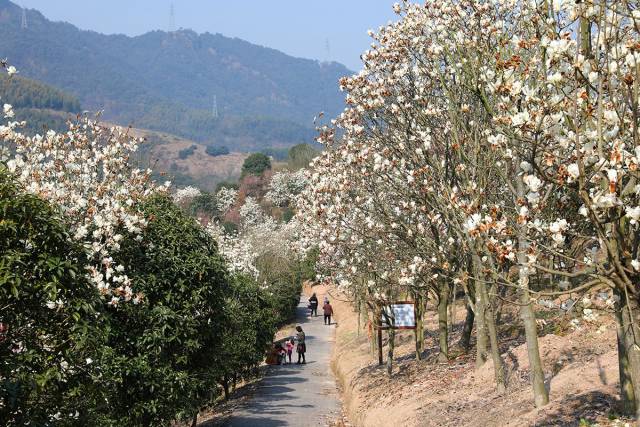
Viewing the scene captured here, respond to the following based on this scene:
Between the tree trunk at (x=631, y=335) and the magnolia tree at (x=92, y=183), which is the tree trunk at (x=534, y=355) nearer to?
the tree trunk at (x=631, y=335)

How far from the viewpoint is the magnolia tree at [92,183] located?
12109 mm

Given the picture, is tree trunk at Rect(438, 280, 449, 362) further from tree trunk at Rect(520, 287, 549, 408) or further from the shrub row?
tree trunk at Rect(520, 287, 549, 408)

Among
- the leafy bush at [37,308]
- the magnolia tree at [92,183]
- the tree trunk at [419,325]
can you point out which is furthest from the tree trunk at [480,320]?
the leafy bush at [37,308]

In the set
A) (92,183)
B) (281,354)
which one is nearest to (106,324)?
(92,183)

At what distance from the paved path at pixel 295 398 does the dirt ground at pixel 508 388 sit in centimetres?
86

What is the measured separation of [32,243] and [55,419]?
6.95 ft

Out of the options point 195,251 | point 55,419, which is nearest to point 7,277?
point 55,419

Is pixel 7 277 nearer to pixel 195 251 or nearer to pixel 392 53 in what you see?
pixel 195 251

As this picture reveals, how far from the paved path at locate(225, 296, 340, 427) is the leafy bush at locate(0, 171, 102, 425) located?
12.2 m

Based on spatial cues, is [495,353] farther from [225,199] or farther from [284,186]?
[225,199]

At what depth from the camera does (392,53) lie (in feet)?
52.5

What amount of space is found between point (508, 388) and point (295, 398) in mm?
11180

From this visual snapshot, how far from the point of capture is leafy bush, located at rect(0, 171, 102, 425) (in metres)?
7.62

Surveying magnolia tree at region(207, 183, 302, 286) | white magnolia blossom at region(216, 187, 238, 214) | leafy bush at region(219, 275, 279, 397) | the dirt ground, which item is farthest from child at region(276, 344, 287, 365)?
white magnolia blossom at region(216, 187, 238, 214)
